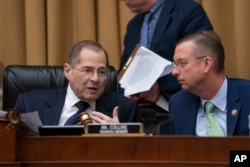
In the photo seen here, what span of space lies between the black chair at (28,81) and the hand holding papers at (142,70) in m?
0.11

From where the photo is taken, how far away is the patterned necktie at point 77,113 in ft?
10.8

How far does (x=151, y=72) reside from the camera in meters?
3.65

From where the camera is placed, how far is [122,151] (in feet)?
7.63

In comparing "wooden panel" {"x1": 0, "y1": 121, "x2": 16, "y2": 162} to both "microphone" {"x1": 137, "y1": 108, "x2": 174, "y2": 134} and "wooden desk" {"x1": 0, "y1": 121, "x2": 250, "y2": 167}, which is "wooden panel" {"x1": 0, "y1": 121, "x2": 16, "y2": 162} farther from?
"microphone" {"x1": 137, "y1": 108, "x2": 174, "y2": 134}

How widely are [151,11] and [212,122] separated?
1106mm

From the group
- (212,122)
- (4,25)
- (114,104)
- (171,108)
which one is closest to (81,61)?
(114,104)

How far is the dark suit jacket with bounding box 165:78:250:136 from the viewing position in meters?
3.05

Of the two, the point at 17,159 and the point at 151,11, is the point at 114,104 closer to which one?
the point at 151,11

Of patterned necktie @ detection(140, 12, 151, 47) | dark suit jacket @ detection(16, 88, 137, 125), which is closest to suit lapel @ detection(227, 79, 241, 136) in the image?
dark suit jacket @ detection(16, 88, 137, 125)

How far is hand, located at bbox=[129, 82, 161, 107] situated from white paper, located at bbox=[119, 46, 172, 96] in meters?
0.07

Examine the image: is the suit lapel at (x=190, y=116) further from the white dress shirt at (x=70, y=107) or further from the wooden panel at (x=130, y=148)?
the wooden panel at (x=130, y=148)

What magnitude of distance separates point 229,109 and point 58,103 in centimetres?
88

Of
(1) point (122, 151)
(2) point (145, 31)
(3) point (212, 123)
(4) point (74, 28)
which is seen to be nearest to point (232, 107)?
(3) point (212, 123)

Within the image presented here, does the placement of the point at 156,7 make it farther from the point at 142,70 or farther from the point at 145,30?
the point at 142,70
